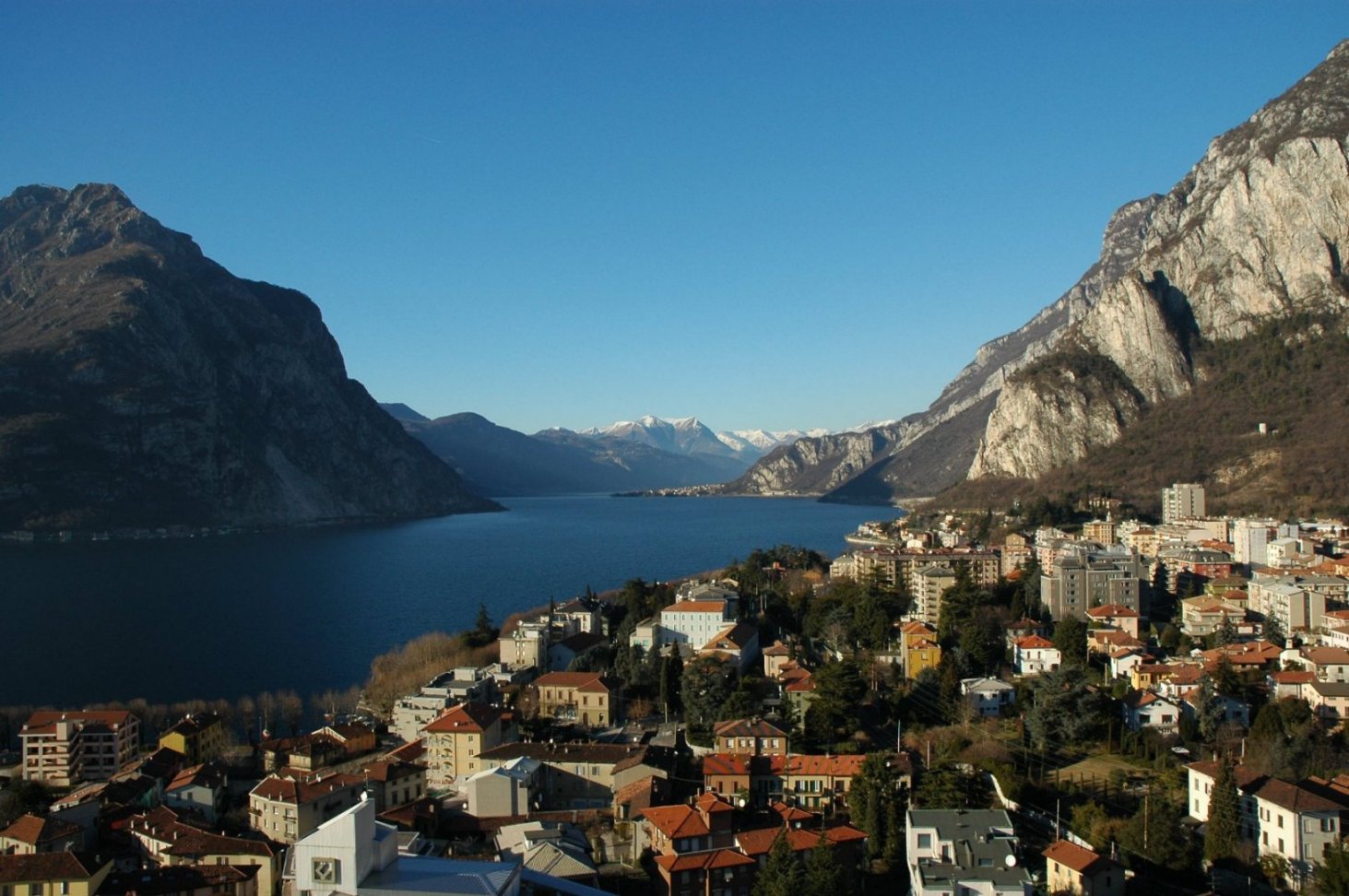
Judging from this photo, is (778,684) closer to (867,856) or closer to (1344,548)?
(867,856)

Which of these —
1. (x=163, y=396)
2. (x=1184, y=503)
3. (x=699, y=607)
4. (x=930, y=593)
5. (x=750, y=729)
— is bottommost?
(x=750, y=729)

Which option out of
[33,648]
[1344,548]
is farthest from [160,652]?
[1344,548]

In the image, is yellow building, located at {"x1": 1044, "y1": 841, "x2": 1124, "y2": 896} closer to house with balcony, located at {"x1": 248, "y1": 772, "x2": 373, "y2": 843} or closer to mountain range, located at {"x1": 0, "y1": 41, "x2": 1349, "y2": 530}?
house with balcony, located at {"x1": 248, "y1": 772, "x2": 373, "y2": 843}

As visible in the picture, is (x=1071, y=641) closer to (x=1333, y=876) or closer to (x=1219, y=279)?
(x=1333, y=876)

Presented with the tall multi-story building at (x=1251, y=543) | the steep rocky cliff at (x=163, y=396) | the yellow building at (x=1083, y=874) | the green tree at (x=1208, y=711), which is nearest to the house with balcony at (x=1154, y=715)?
the green tree at (x=1208, y=711)

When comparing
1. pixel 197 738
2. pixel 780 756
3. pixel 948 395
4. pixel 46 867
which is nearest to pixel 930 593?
pixel 780 756

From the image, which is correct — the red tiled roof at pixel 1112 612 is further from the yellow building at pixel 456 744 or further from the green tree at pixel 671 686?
the yellow building at pixel 456 744
